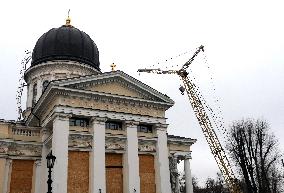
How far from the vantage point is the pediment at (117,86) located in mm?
25750

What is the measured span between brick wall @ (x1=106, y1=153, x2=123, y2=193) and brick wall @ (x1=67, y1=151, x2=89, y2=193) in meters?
1.67

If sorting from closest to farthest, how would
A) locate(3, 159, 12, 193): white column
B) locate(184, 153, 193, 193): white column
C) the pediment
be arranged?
1. locate(3, 159, 12, 193): white column
2. the pediment
3. locate(184, 153, 193, 193): white column

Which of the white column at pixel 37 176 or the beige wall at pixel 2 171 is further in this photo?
the white column at pixel 37 176

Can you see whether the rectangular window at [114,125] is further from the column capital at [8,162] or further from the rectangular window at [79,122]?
the column capital at [8,162]

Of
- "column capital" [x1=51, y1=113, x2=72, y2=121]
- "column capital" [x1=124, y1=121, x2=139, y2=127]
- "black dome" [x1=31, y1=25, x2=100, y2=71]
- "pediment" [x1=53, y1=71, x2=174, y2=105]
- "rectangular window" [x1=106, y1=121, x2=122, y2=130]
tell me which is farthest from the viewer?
"black dome" [x1=31, y1=25, x2=100, y2=71]

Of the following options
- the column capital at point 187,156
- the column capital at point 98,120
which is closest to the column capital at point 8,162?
the column capital at point 98,120

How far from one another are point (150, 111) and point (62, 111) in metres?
7.12

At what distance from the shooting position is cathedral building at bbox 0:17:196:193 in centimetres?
2414

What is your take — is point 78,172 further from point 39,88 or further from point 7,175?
point 39,88

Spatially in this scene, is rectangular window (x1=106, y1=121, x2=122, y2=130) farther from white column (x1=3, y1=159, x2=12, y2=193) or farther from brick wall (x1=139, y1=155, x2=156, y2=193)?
white column (x1=3, y1=159, x2=12, y2=193)

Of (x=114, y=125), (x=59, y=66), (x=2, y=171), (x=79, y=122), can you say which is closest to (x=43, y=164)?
(x=2, y=171)

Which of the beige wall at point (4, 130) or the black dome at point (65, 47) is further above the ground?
the black dome at point (65, 47)

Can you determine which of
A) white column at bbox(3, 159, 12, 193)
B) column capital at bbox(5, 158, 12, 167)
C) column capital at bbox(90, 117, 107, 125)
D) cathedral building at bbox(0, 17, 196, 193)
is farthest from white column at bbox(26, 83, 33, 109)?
column capital at bbox(90, 117, 107, 125)

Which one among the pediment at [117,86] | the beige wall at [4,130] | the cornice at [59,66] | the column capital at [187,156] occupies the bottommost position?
the column capital at [187,156]
